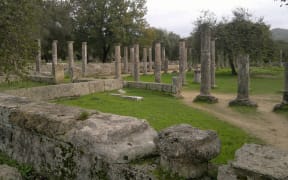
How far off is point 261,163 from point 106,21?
39466 mm

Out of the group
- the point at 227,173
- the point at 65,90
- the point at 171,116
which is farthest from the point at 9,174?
the point at 65,90

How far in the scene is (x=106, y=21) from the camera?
40.1m

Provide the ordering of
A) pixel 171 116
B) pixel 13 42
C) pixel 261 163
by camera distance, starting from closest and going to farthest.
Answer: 1. pixel 261 163
2. pixel 13 42
3. pixel 171 116

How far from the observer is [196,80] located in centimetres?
2334

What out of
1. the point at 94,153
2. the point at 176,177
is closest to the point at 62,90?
the point at 94,153

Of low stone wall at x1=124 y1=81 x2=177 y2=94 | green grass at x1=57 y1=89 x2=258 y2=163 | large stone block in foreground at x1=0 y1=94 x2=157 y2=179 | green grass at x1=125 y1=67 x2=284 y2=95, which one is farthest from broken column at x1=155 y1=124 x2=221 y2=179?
green grass at x1=125 y1=67 x2=284 y2=95

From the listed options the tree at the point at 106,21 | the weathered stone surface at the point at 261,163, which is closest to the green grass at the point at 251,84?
the tree at the point at 106,21

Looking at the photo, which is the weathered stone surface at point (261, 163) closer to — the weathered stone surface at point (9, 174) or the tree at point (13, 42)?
the weathered stone surface at point (9, 174)

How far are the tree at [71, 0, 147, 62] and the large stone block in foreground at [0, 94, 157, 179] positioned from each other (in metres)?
35.0

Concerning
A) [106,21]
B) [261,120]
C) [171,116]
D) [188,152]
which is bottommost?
[261,120]

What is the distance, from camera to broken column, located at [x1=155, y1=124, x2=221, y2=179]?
285 cm

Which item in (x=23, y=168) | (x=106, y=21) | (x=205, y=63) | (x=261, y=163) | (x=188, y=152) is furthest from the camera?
(x=106, y=21)

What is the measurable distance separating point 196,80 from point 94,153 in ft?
67.4

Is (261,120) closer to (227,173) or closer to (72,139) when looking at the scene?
(72,139)
